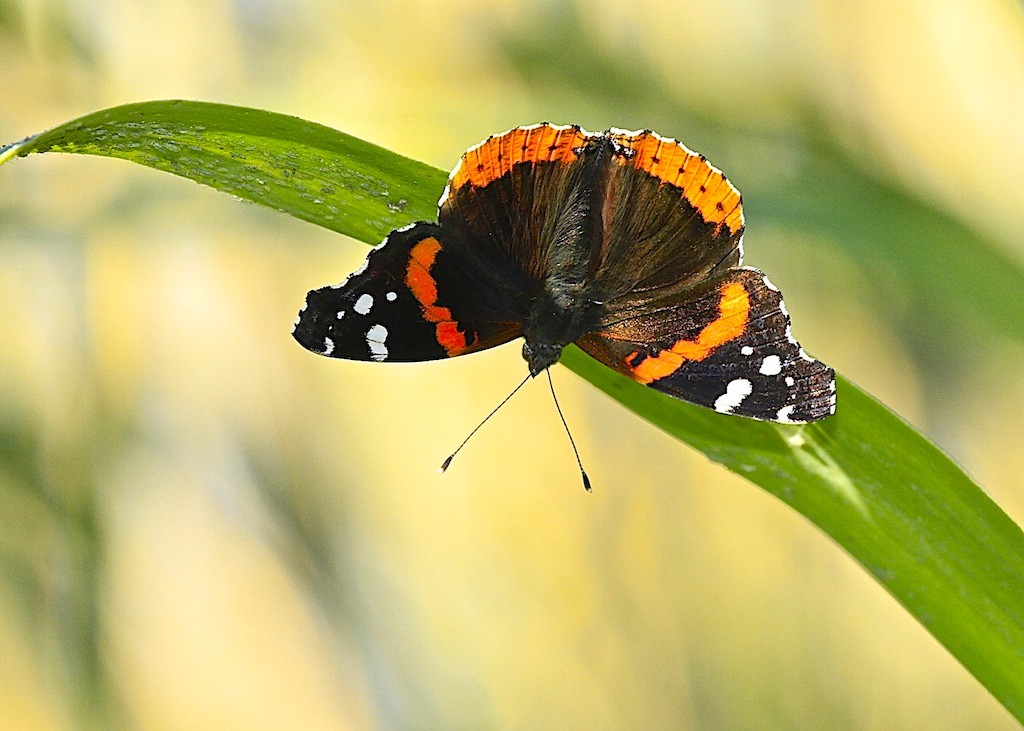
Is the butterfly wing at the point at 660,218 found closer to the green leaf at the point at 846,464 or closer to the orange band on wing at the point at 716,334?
the orange band on wing at the point at 716,334

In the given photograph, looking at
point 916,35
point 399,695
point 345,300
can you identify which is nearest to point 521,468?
point 399,695

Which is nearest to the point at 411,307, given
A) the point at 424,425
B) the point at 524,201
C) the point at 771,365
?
the point at 524,201

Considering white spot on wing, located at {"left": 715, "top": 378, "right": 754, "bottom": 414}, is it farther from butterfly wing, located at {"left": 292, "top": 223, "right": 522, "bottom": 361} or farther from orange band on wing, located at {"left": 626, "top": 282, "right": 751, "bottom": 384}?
butterfly wing, located at {"left": 292, "top": 223, "right": 522, "bottom": 361}

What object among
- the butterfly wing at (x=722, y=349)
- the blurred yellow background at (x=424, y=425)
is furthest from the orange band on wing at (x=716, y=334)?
the blurred yellow background at (x=424, y=425)

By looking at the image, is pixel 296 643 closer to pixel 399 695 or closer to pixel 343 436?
pixel 399 695

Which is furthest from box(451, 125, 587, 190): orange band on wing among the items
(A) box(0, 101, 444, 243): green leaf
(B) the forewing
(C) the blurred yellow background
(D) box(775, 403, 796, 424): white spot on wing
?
(C) the blurred yellow background

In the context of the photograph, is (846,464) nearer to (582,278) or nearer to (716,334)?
(716,334)
